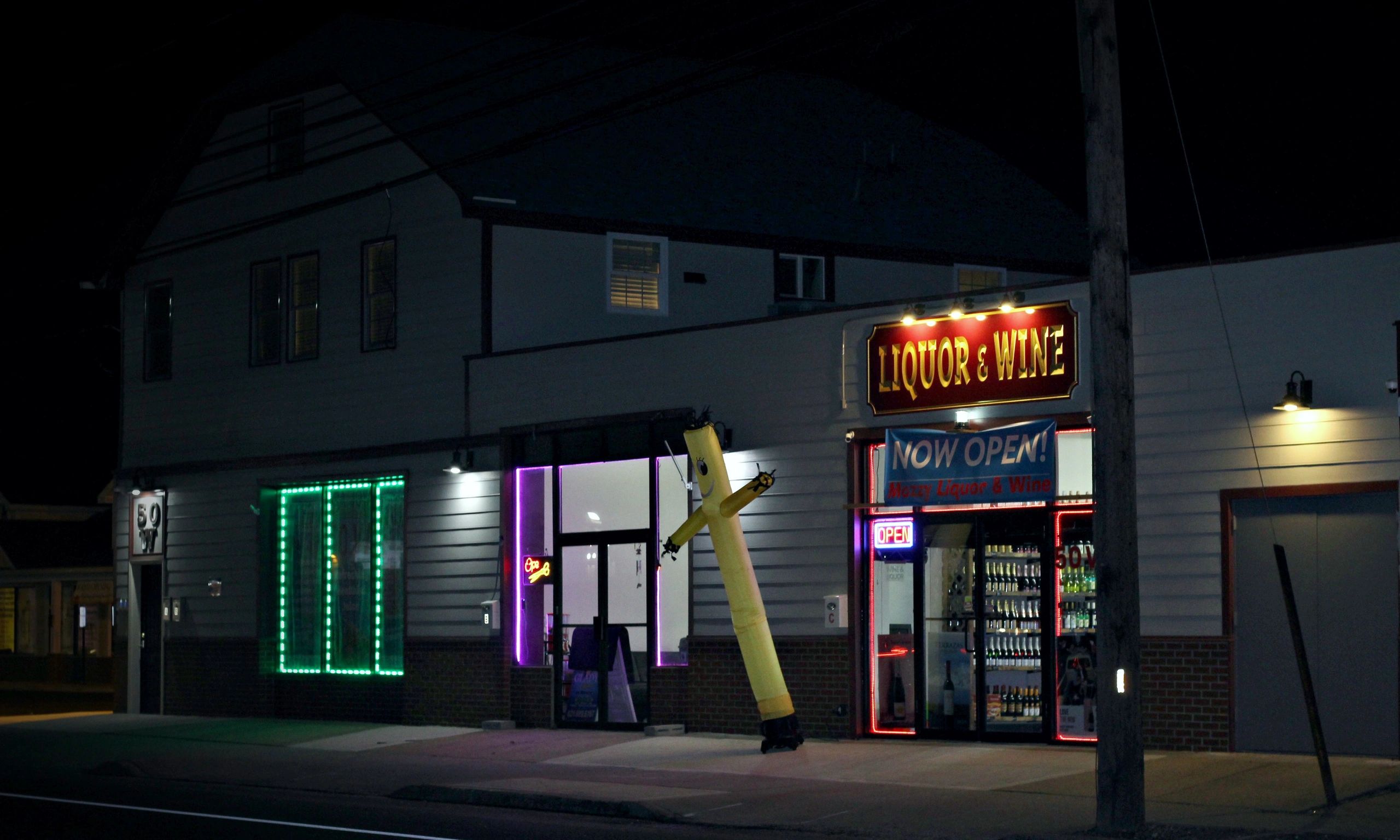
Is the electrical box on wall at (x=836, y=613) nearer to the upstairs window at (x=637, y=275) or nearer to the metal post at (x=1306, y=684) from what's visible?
the metal post at (x=1306, y=684)

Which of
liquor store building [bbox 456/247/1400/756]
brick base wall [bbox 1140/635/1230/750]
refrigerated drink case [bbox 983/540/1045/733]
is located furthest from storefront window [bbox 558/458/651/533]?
brick base wall [bbox 1140/635/1230/750]

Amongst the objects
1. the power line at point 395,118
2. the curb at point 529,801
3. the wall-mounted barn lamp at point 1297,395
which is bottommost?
the curb at point 529,801

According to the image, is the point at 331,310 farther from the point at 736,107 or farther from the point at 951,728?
the point at 951,728

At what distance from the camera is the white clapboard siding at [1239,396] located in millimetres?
16109

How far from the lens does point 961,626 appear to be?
1903 cm

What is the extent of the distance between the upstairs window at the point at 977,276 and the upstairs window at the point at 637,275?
584 cm

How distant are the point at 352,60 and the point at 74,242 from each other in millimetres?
10436

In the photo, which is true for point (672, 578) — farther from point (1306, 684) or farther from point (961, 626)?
point (1306, 684)

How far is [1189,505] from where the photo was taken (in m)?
17.2

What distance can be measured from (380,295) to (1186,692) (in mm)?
13695

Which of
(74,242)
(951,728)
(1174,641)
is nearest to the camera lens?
(1174,641)

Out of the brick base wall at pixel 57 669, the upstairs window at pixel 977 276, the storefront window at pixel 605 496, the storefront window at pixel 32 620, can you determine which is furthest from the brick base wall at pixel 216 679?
the storefront window at pixel 32 620

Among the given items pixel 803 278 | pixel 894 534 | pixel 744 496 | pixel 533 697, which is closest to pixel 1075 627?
pixel 894 534

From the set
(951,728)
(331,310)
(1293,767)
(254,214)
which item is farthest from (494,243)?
(1293,767)
